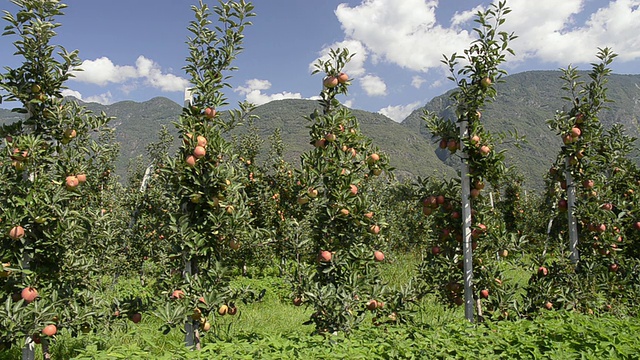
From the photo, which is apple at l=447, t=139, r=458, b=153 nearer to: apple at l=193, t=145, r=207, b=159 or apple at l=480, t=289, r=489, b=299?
apple at l=480, t=289, r=489, b=299

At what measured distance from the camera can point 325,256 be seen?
15.8ft

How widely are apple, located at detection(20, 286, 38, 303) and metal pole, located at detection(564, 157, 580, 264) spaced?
6.48m

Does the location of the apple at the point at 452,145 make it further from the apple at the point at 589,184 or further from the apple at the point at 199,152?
the apple at the point at 199,152

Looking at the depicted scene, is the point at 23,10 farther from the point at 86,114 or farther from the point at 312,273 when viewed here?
the point at 312,273

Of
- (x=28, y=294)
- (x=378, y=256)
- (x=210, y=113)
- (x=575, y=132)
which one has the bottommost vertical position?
(x=28, y=294)

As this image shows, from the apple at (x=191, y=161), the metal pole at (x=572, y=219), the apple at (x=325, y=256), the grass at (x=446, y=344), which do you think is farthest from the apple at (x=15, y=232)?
the metal pole at (x=572, y=219)

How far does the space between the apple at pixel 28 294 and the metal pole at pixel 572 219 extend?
6477mm

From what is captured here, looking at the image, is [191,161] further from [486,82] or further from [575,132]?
[575,132]

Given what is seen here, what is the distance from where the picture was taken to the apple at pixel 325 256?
15.8 feet

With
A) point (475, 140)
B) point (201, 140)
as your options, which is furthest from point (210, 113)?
point (475, 140)

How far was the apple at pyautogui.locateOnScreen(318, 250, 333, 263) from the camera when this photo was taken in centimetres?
481

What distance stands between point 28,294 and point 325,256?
308 cm

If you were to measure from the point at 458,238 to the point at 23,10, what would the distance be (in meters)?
5.64

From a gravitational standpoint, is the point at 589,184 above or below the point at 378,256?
above
